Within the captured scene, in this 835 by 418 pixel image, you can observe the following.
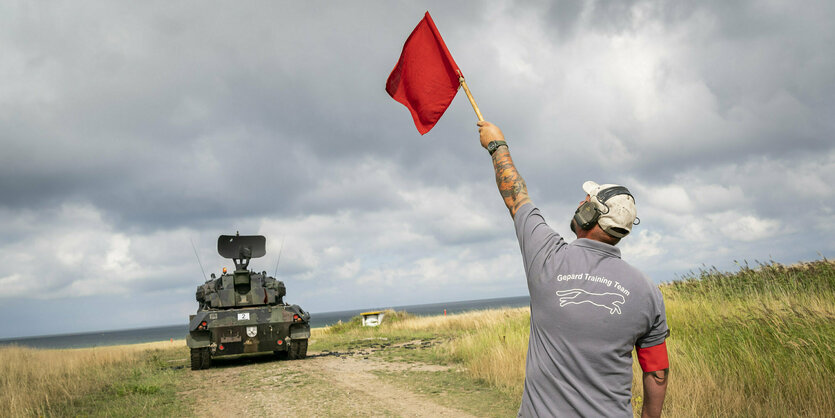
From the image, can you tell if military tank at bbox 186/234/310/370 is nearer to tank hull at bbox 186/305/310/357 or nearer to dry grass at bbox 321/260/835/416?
tank hull at bbox 186/305/310/357

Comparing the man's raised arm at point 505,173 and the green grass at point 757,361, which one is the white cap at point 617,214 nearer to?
the man's raised arm at point 505,173

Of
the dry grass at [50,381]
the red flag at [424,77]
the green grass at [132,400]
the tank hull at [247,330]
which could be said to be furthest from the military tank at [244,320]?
the red flag at [424,77]

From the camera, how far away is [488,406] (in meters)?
7.38

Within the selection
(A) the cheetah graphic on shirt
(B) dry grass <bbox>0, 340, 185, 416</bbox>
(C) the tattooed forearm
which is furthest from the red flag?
(B) dry grass <bbox>0, 340, 185, 416</bbox>

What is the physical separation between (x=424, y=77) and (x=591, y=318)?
8.68 feet

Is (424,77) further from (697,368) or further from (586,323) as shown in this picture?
(697,368)

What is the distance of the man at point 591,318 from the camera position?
2059 millimetres

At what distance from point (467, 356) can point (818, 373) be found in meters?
7.07

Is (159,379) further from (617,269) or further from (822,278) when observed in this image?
(822,278)

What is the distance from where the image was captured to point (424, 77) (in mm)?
4137

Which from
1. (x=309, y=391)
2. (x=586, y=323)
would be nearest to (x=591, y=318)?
(x=586, y=323)

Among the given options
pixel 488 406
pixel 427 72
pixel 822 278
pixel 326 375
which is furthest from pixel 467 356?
pixel 427 72

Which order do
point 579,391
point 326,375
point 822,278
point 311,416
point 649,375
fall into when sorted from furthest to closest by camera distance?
point 822,278
point 326,375
point 311,416
point 649,375
point 579,391

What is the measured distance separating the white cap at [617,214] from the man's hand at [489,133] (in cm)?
65
